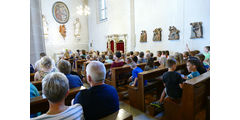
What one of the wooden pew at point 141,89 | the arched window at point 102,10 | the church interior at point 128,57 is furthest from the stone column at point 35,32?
the arched window at point 102,10

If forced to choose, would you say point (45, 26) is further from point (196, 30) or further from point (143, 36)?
point (196, 30)

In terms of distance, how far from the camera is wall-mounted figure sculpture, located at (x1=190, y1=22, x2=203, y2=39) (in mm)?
6480

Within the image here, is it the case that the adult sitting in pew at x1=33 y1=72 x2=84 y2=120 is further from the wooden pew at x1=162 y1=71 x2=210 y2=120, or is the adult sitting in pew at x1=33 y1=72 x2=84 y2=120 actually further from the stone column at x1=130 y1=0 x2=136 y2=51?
the stone column at x1=130 y1=0 x2=136 y2=51

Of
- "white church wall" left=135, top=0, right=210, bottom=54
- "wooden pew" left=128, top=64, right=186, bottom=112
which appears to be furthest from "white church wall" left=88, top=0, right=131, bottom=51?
"wooden pew" left=128, top=64, right=186, bottom=112

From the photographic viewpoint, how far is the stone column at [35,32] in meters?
2.60

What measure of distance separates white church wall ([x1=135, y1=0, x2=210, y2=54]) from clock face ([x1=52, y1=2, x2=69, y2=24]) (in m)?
8.88

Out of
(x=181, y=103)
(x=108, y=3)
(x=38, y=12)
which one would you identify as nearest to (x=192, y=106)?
(x=181, y=103)

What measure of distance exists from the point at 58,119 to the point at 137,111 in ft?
8.12

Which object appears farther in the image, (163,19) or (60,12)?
(60,12)

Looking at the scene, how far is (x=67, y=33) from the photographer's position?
15.0 meters

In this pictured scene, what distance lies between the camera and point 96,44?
1515 cm

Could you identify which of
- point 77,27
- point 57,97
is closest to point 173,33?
point 57,97

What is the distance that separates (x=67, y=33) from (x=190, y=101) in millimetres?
15037
